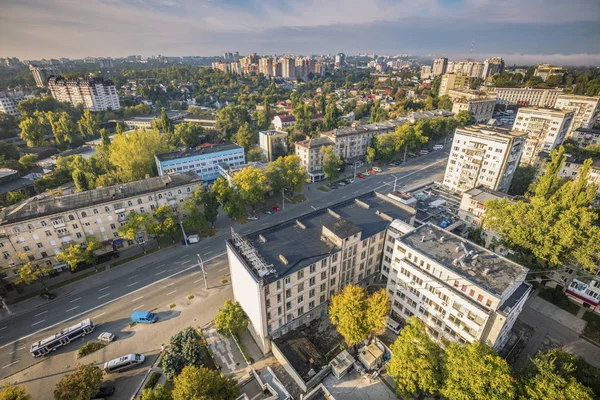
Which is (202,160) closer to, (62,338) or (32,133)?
(62,338)

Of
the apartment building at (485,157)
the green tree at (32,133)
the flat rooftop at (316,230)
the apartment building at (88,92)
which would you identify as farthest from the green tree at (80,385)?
the apartment building at (88,92)

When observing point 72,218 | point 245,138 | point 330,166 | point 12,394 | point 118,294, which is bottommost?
point 118,294

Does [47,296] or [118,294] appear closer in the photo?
[47,296]

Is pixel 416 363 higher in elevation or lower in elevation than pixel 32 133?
lower

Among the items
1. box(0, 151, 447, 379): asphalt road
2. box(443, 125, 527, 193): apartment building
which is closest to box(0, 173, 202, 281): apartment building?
box(0, 151, 447, 379): asphalt road

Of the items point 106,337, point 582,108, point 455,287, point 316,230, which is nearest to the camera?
point 455,287

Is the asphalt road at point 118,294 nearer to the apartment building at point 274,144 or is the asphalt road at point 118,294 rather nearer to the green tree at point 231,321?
the green tree at point 231,321

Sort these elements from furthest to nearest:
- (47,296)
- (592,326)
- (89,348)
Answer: (47,296) < (592,326) < (89,348)

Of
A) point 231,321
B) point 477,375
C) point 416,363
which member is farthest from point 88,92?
point 477,375
